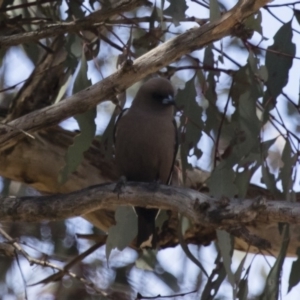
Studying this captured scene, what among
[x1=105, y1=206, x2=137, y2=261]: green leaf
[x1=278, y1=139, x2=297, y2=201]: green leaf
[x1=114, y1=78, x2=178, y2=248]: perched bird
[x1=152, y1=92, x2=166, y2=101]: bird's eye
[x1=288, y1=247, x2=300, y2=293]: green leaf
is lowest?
[x1=288, y1=247, x2=300, y2=293]: green leaf

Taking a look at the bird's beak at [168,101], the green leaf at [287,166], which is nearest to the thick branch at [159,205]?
the green leaf at [287,166]

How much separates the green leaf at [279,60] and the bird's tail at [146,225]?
0.77 m

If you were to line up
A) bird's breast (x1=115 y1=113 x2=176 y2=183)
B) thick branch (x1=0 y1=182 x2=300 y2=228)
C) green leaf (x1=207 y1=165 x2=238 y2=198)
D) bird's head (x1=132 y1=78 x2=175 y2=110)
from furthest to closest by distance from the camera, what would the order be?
bird's head (x1=132 y1=78 x2=175 y2=110)
bird's breast (x1=115 y1=113 x2=176 y2=183)
green leaf (x1=207 y1=165 x2=238 y2=198)
thick branch (x1=0 y1=182 x2=300 y2=228)

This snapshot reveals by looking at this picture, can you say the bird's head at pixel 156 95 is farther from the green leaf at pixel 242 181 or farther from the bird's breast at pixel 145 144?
the green leaf at pixel 242 181

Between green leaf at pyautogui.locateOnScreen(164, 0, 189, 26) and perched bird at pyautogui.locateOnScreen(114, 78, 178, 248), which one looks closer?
green leaf at pyautogui.locateOnScreen(164, 0, 189, 26)

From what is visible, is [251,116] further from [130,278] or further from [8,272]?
[8,272]

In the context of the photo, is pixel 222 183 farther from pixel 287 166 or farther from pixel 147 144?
pixel 147 144

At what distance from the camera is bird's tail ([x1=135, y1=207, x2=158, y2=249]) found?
384 centimetres

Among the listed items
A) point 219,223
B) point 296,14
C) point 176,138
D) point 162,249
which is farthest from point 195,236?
point 219,223

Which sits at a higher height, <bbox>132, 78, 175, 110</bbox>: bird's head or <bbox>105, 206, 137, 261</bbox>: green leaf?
<bbox>132, 78, 175, 110</bbox>: bird's head

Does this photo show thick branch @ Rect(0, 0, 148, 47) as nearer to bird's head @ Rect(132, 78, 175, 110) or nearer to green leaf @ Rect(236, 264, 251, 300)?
bird's head @ Rect(132, 78, 175, 110)

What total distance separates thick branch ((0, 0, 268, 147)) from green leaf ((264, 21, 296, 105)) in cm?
46

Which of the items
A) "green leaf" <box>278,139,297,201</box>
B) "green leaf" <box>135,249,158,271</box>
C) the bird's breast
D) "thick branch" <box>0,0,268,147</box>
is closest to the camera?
"thick branch" <box>0,0,268,147</box>

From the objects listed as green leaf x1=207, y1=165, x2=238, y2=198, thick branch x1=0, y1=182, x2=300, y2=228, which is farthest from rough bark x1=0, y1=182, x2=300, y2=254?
green leaf x1=207, y1=165, x2=238, y2=198
